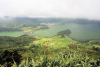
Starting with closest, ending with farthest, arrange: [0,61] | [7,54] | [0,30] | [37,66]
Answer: [37,66] < [0,61] < [7,54] < [0,30]

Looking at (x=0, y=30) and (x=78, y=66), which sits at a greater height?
(x=78, y=66)

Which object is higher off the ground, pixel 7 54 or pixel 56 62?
pixel 56 62

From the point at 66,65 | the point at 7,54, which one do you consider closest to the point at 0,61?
the point at 7,54

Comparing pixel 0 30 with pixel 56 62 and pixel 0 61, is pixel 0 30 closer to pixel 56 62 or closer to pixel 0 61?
pixel 0 61

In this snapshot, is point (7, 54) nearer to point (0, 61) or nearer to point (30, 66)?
point (0, 61)

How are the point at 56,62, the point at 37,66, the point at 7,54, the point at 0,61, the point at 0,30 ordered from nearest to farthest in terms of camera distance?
the point at 37,66 → the point at 56,62 → the point at 0,61 → the point at 7,54 → the point at 0,30

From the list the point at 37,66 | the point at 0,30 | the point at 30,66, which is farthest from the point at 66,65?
the point at 0,30

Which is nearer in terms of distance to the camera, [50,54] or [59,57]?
[59,57]

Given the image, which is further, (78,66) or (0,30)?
(0,30)

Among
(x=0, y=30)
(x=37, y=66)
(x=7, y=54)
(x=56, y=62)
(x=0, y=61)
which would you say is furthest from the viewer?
(x=0, y=30)
